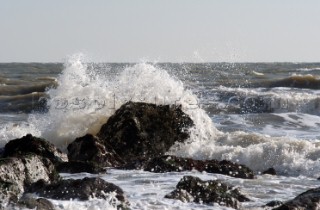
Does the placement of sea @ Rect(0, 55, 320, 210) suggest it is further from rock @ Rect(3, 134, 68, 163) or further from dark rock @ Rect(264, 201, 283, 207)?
rock @ Rect(3, 134, 68, 163)

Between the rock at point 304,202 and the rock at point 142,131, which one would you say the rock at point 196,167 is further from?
the rock at point 304,202

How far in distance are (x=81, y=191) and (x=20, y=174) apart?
3.15ft

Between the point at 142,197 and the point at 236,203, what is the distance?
1.05m

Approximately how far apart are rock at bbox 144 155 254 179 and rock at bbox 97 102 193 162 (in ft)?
3.67

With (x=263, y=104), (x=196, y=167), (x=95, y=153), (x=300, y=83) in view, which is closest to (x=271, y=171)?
(x=196, y=167)

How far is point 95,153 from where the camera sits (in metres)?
9.15

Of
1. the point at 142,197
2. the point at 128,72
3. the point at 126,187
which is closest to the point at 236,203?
the point at 142,197

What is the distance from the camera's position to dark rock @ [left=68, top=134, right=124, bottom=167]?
9.09m

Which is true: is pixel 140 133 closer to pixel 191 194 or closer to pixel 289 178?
pixel 289 178

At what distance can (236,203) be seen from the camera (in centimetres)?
638

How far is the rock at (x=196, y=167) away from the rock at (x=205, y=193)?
1705mm

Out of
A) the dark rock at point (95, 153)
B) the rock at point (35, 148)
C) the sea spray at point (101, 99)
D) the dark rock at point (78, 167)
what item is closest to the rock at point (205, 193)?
the dark rock at point (78, 167)

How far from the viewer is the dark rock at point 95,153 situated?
9.09m

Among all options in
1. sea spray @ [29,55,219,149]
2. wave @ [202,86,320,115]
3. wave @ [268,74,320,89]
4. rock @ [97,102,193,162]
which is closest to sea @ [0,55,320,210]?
sea spray @ [29,55,219,149]
